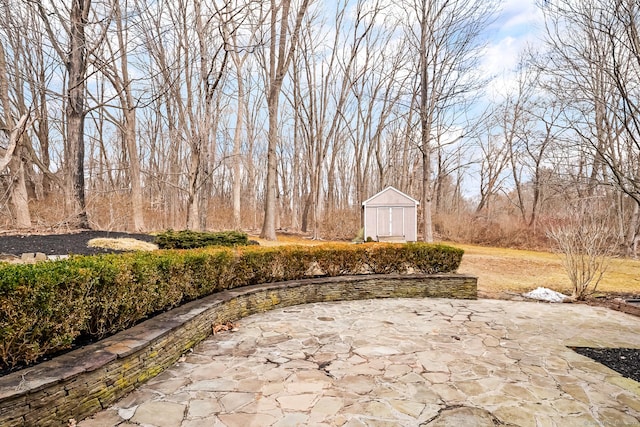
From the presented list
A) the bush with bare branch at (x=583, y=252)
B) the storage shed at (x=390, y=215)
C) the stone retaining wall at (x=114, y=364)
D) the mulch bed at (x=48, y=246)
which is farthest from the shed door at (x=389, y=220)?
the mulch bed at (x=48, y=246)

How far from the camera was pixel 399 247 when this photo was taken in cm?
688

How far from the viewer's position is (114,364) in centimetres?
260

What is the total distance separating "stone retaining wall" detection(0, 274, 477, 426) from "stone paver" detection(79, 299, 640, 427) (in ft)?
0.42

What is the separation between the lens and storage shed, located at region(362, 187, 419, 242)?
569 inches

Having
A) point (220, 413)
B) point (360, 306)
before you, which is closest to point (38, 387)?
point (220, 413)

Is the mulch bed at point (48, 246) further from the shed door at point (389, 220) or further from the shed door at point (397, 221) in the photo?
the shed door at point (397, 221)

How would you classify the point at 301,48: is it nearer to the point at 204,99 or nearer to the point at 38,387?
the point at 204,99

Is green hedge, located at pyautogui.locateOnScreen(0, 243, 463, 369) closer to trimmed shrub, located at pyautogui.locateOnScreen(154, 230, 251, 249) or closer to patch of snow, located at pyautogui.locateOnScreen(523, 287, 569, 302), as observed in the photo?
trimmed shrub, located at pyautogui.locateOnScreen(154, 230, 251, 249)

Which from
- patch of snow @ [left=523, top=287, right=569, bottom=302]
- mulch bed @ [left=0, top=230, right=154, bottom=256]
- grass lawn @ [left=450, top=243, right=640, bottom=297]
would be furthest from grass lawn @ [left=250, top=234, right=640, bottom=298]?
mulch bed @ [left=0, top=230, right=154, bottom=256]

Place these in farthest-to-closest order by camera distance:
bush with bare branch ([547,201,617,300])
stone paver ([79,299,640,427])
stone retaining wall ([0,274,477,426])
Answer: bush with bare branch ([547,201,617,300]), stone paver ([79,299,640,427]), stone retaining wall ([0,274,477,426])

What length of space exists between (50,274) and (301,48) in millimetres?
18448

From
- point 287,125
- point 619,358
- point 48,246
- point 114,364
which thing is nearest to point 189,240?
point 48,246

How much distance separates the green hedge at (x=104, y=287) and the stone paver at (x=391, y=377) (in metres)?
0.63

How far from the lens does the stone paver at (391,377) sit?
2482 mm
